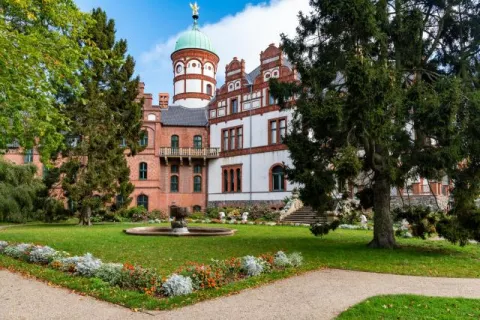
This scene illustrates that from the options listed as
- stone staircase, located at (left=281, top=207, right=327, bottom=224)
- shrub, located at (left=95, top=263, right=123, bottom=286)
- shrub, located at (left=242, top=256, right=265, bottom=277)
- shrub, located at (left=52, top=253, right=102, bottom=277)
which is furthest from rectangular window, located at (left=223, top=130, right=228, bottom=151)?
shrub, located at (left=95, top=263, right=123, bottom=286)

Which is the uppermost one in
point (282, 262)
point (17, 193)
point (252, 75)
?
point (252, 75)

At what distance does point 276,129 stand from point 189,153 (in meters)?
8.84

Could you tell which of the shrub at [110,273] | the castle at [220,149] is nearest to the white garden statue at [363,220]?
the castle at [220,149]

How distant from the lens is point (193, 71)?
43.3m

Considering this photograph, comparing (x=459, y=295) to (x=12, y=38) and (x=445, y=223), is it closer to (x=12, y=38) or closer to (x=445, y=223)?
(x=445, y=223)

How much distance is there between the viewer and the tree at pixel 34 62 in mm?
9278

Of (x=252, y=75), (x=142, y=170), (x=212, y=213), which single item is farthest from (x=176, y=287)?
(x=252, y=75)

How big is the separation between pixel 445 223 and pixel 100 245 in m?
11.2

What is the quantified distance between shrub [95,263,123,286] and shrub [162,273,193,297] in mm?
1211

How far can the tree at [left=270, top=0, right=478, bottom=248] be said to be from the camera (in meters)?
10.0

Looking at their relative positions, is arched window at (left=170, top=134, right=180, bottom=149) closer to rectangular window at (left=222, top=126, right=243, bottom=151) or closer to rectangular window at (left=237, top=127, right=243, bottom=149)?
rectangular window at (left=222, top=126, right=243, bottom=151)

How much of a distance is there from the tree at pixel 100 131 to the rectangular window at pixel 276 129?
11.1m

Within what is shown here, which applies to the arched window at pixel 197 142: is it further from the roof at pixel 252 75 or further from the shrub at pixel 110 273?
the shrub at pixel 110 273

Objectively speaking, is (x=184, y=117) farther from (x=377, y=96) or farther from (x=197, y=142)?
(x=377, y=96)
